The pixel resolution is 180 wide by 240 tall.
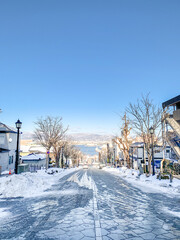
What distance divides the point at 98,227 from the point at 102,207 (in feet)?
8.79

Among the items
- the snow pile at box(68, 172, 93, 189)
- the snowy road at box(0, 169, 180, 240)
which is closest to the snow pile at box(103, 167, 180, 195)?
the snowy road at box(0, 169, 180, 240)

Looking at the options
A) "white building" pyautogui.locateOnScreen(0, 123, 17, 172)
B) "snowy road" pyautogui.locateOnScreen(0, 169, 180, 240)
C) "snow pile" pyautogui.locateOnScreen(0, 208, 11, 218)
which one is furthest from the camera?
"white building" pyautogui.locateOnScreen(0, 123, 17, 172)

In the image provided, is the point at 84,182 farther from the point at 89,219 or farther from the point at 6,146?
the point at 6,146

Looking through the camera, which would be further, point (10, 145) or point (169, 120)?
point (10, 145)

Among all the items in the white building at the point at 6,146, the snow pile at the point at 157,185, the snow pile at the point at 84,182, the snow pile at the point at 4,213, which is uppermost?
the white building at the point at 6,146

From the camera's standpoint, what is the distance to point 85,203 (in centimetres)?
948

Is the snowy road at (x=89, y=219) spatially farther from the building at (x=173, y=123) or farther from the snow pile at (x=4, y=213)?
→ the building at (x=173, y=123)

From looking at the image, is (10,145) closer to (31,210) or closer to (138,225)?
(31,210)

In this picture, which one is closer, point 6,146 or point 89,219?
point 89,219

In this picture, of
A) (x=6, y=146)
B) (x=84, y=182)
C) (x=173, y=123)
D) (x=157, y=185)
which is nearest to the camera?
(x=157, y=185)

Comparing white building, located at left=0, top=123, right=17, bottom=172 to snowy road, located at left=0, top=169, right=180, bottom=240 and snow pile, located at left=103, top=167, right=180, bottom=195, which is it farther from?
snowy road, located at left=0, top=169, right=180, bottom=240

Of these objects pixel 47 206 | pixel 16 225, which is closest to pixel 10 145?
pixel 47 206

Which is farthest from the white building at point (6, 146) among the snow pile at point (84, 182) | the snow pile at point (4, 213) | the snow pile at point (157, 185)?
the snow pile at point (4, 213)

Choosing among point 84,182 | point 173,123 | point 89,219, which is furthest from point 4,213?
point 173,123
